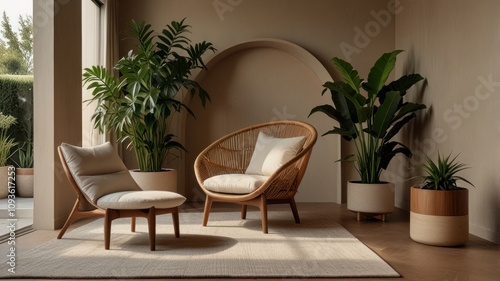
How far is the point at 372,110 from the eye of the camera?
480cm

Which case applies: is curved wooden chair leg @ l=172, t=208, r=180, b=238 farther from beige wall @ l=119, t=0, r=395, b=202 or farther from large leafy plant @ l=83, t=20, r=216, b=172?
beige wall @ l=119, t=0, r=395, b=202

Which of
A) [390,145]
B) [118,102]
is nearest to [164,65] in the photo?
[118,102]

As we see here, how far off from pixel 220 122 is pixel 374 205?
228 cm

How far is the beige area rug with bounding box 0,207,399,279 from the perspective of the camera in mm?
2770

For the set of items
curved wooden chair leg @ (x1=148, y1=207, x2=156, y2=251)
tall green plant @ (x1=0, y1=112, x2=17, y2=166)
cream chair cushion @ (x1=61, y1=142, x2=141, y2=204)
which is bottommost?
curved wooden chair leg @ (x1=148, y1=207, x2=156, y2=251)

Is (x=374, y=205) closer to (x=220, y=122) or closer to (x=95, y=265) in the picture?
(x=220, y=122)

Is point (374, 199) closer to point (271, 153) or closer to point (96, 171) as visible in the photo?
point (271, 153)

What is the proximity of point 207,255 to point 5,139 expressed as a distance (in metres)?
2.29

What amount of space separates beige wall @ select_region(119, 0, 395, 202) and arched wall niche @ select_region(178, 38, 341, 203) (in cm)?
1

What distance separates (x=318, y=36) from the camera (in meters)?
6.10

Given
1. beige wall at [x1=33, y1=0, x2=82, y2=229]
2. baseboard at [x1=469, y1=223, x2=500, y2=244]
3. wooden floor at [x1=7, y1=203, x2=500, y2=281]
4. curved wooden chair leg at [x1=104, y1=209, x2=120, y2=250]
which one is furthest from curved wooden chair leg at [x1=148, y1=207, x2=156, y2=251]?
baseboard at [x1=469, y1=223, x2=500, y2=244]

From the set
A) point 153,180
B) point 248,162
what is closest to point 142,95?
point 153,180

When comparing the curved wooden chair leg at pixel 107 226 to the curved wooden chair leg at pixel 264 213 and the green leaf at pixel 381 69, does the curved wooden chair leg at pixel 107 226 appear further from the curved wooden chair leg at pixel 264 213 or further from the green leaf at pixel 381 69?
the green leaf at pixel 381 69

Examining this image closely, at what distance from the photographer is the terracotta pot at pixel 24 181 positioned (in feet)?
15.2
